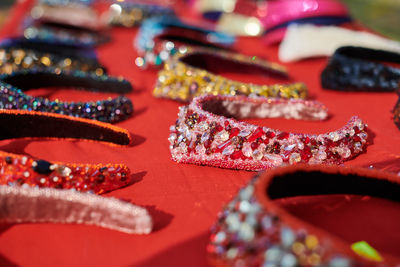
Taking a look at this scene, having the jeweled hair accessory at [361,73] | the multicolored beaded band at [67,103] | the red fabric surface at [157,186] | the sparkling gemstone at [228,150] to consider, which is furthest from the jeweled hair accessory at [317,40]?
the sparkling gemstone at [228,150]

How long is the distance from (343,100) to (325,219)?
48cm

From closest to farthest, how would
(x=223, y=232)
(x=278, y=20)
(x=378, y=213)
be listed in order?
(x=223, y=232), (x=378, y=213), (x=278, y=20)

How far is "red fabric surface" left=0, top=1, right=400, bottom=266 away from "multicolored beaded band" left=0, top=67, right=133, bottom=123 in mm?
25

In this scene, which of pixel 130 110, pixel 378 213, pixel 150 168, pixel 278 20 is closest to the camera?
pixel 378 213

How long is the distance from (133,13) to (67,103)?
3.71ft

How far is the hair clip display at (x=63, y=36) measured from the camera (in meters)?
1.29

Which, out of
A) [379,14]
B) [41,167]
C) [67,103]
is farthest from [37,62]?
[379,14]

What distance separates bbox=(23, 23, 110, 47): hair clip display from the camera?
1.29 meters

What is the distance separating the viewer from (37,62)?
1.03 m

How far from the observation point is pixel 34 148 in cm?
67

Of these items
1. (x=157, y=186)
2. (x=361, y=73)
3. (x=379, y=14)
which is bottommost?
(x=157, y=186)

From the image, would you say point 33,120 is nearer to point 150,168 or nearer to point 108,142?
point 108,142

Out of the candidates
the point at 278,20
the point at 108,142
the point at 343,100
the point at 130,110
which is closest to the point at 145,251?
→ the point at 108,142

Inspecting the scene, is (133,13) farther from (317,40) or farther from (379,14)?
(379,14)
